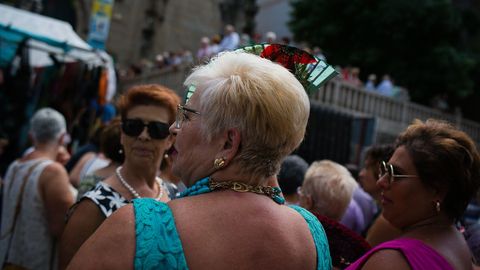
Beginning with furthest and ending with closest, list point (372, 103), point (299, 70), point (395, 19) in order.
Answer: point (395, 19) → point (372, 103) → point (299, 70)

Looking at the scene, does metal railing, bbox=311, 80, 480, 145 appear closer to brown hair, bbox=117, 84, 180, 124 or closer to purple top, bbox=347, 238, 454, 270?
brown hair, bbox=117, 84, 180, 124

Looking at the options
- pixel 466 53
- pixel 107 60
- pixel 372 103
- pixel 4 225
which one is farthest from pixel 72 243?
pixel 466 53

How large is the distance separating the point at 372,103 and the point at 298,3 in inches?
370

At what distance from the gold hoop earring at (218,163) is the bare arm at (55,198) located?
2357 millimetres

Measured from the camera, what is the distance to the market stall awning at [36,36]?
23.3 ft

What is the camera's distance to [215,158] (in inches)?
60.5

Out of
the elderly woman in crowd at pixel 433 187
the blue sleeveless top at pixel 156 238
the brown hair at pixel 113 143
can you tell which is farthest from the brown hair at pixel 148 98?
the blue sleeveless top at pixel 156 238

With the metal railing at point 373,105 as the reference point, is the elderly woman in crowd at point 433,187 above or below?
above

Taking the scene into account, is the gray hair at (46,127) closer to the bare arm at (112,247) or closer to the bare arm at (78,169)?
the bare arm at (78,169)

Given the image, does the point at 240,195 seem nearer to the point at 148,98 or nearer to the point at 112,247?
the point at 112,247

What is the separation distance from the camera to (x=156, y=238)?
53.2 inches

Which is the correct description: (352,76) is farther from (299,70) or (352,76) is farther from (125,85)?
(299,70)

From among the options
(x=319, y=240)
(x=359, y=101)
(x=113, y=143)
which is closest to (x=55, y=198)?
(x=113, y=143)

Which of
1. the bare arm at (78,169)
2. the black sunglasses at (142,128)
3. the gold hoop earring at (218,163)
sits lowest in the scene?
the bare arm at (78,169)
